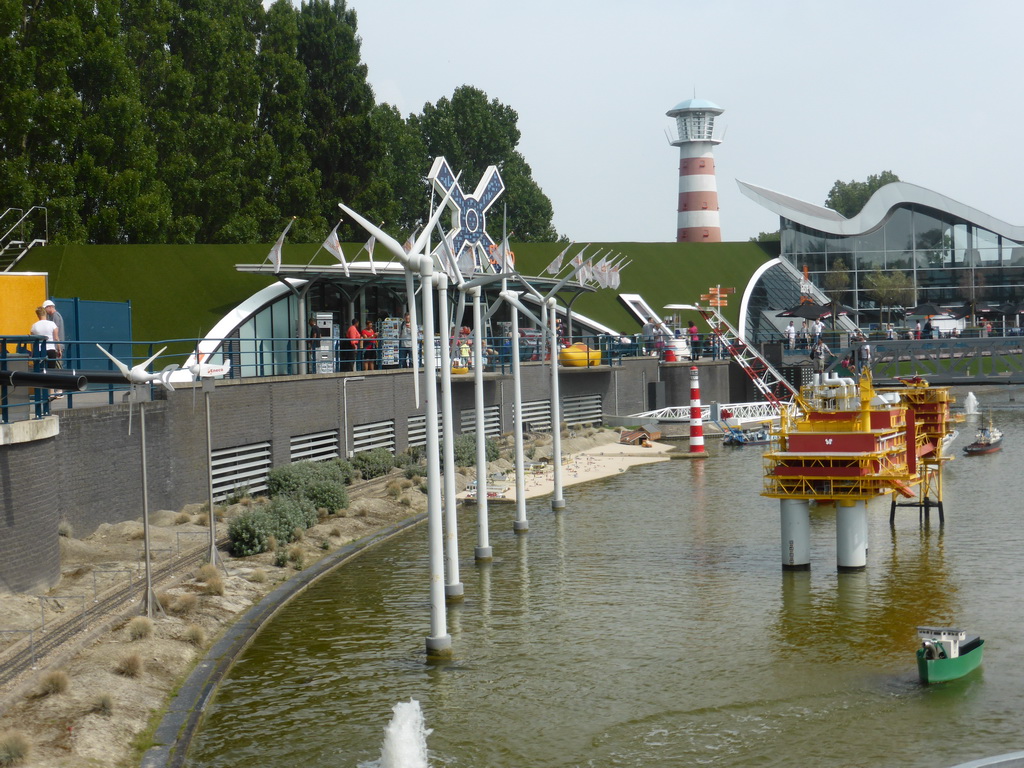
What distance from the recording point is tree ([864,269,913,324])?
2852 inches

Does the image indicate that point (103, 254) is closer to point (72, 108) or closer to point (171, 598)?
point (72, 108)

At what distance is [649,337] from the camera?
55625 millimetres

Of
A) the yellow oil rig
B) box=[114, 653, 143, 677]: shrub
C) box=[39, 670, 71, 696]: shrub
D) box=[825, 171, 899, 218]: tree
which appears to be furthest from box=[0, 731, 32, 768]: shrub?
box=[825, 171, 899, 218]: tree

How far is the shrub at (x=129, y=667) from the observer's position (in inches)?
552

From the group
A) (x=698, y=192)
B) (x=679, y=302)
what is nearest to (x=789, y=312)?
(x=679, y=302)

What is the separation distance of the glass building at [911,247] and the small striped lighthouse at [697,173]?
6.59m

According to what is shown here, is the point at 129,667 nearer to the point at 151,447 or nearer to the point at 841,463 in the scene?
the point at 151,447

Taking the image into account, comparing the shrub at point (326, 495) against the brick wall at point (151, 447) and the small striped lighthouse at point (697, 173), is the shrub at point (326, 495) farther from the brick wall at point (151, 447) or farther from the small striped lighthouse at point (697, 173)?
the small striped lighthouse at point (697, 173)

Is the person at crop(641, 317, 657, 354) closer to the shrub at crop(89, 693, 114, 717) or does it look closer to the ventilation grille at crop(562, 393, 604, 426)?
the ventilation grille at crop(562, 393, 604, 426)

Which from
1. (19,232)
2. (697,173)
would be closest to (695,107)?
(697,173)

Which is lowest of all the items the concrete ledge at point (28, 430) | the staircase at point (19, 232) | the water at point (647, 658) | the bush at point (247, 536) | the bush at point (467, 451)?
the water at point (647, 658)

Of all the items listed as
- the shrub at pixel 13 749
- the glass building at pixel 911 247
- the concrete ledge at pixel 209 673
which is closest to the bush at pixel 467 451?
the concrete ledge at pixel 209 673

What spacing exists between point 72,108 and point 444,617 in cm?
4047

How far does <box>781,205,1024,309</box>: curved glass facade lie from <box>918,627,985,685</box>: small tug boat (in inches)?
2397
